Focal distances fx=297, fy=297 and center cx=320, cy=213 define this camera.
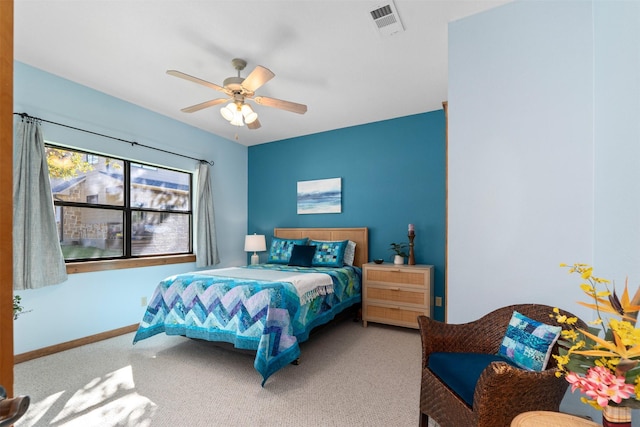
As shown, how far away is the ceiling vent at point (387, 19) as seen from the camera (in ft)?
6.70

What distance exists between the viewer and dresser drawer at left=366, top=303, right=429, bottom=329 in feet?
11.4

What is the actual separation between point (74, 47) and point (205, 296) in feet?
7.94

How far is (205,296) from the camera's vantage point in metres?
2.77

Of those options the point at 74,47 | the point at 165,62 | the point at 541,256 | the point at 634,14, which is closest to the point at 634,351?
the point at 541,256

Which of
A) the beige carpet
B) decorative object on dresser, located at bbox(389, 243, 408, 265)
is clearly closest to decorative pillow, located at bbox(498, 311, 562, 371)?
the beige carpet

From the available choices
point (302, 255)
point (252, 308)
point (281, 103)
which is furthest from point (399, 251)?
point (281, 103)

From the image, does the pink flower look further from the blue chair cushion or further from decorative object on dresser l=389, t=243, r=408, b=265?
decorative object on dresser l=389, t=243, r=408, b=265

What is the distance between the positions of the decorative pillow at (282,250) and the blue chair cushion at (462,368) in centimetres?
290

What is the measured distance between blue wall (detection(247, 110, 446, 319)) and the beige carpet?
1.50 meters

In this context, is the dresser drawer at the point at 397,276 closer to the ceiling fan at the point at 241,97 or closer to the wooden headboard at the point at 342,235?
the wooden headboard at the point at 342,235

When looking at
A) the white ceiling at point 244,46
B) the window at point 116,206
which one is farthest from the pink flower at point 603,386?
the window at point 116,206

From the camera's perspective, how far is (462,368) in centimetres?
150

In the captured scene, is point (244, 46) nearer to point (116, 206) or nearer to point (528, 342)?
point (116, 206)

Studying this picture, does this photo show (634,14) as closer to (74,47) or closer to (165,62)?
(165,62)
